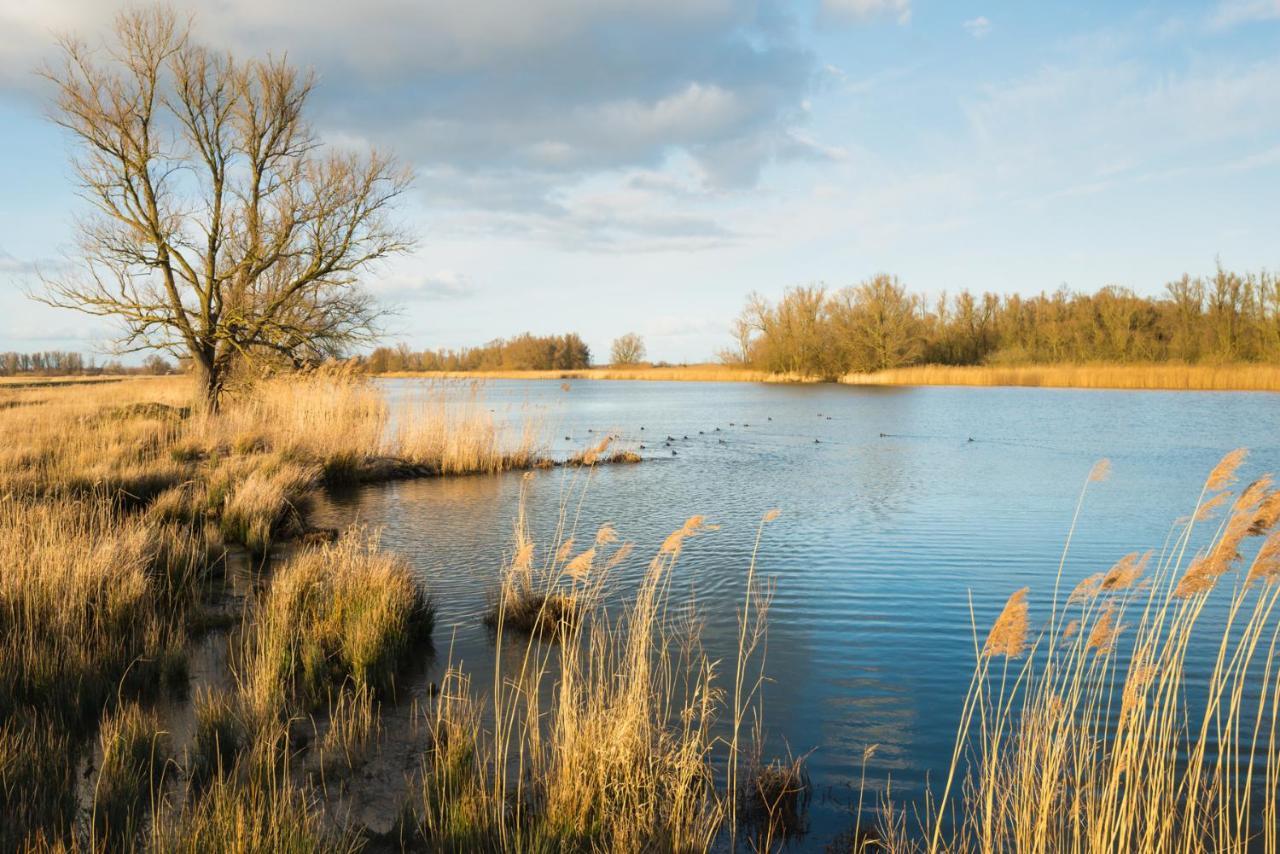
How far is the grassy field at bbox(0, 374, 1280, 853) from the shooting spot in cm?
293

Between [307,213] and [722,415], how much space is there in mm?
18033

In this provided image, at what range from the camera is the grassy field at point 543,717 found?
293 centimetres

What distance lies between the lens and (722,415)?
102 feet

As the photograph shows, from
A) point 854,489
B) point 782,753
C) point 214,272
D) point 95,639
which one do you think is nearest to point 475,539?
point 95,639

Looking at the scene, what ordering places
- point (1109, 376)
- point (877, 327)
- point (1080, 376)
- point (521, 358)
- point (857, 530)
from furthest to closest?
1. point (521, 358)
2. point (877, 327)
3. point (1080, 376)
4. point (1109, 376)
5. point (857, 530)

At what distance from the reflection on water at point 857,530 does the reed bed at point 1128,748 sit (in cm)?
39

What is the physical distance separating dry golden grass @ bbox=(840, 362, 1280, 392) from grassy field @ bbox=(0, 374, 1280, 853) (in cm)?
Answer: 3510

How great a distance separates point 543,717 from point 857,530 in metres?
6.50

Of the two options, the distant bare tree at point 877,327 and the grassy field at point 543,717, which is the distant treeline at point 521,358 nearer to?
the distant bare tree at point 877,327

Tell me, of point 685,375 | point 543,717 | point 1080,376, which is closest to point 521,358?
point 685,375

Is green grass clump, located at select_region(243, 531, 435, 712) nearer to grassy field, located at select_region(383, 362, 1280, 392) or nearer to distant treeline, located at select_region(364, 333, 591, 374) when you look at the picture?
grassy field, located at select_region(383, 362, 1280, 392)

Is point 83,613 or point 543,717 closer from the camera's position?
point 543,717

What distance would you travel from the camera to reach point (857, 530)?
991cm

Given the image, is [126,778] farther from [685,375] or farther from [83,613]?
[685,375]
